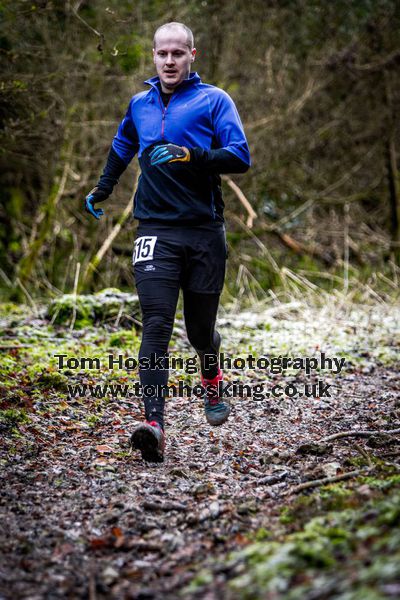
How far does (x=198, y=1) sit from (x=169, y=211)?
28.3 ft

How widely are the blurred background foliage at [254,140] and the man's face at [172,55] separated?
12.1 feet

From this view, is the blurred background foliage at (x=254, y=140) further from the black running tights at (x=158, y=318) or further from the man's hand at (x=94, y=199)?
the black running tights at (x=158, y=318)

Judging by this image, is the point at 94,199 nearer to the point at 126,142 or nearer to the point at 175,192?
the point at 126,142

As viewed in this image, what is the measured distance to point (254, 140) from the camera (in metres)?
10.9

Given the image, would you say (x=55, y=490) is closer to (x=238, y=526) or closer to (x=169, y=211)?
(x=238, y=526)

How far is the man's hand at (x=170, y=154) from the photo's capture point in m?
3.62

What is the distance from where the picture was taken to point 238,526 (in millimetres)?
2801

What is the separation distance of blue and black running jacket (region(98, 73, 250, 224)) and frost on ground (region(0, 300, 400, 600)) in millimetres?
1460

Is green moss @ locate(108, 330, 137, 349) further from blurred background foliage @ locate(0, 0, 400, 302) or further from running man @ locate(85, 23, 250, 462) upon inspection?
running man @ locate(85, 23, 250, 462)

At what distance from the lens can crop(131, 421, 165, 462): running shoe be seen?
11.6 feet

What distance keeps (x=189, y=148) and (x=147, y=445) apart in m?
1.66

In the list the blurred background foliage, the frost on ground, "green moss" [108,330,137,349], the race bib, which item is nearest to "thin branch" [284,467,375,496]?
the frost on ground

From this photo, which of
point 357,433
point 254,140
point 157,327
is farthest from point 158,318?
point 254,140

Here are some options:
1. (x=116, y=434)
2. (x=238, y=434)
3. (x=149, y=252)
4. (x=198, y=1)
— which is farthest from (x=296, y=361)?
(x=198, y=1)
